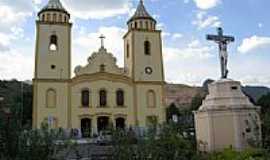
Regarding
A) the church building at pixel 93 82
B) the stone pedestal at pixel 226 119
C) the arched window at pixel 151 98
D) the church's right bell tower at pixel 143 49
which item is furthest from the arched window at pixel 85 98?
the stone pedestal at pixel 226 119

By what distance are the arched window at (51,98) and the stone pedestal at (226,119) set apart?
19.7 metres

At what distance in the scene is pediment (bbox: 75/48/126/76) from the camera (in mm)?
35156

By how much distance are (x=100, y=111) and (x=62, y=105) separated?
3.62 metres

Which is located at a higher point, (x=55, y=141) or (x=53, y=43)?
(x=53, y=43)

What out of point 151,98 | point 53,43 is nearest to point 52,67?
point 53,43

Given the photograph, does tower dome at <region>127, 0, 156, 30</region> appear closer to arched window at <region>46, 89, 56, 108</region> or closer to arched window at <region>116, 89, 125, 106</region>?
arched window at <region>116, 89, 125, 106</region>

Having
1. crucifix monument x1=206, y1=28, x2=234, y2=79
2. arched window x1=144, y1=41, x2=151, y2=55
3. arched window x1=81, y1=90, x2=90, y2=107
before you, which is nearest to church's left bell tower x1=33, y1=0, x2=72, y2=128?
arched window x1=81, y1=90, x2=90, y2=107

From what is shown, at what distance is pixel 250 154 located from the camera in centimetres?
1064

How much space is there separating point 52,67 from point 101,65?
509 centimetres

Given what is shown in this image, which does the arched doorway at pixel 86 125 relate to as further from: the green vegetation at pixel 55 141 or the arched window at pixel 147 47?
the green vegetation at pixel 55 141

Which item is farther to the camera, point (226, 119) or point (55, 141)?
point (226, 119)

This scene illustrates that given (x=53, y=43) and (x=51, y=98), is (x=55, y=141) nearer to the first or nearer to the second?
(x=51, y=98)

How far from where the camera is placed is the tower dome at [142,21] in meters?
37.9

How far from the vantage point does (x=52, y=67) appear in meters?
33.2
